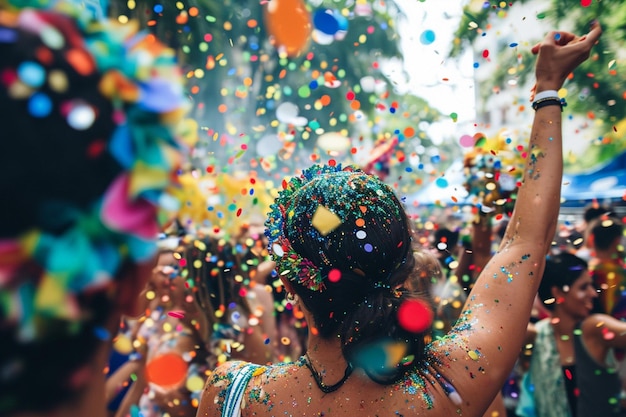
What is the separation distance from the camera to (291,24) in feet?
13.4

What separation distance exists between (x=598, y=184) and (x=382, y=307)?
6.55 m

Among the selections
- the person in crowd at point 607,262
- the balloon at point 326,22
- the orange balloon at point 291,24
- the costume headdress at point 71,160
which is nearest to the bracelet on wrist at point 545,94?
the costume headdress at point 71,160

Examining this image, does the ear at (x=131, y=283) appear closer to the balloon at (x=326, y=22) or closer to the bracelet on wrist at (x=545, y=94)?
the bracelet on wrist at (x=545, y=94)

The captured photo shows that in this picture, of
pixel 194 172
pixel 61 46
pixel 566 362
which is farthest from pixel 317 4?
pixel 61 46

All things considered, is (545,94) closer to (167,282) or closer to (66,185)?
(66,185)

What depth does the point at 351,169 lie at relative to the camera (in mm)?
1594

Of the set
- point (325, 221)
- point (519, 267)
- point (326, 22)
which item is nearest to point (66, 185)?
point (325, 221)

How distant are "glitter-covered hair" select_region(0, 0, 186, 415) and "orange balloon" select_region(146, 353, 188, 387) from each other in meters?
2.25

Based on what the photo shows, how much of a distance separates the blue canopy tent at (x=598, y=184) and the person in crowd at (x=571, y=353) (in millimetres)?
3262

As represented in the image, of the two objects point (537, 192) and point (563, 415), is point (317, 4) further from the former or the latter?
point (563, 415)

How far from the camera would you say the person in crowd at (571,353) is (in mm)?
3018

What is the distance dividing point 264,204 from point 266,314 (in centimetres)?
145

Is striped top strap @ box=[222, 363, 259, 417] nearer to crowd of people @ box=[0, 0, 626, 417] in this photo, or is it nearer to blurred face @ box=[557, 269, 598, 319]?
crowd of people @ box=[0, 0, 626, 417]

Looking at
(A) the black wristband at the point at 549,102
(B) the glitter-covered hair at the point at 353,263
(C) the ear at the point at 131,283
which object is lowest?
(C) the ear at the point at 131,283
